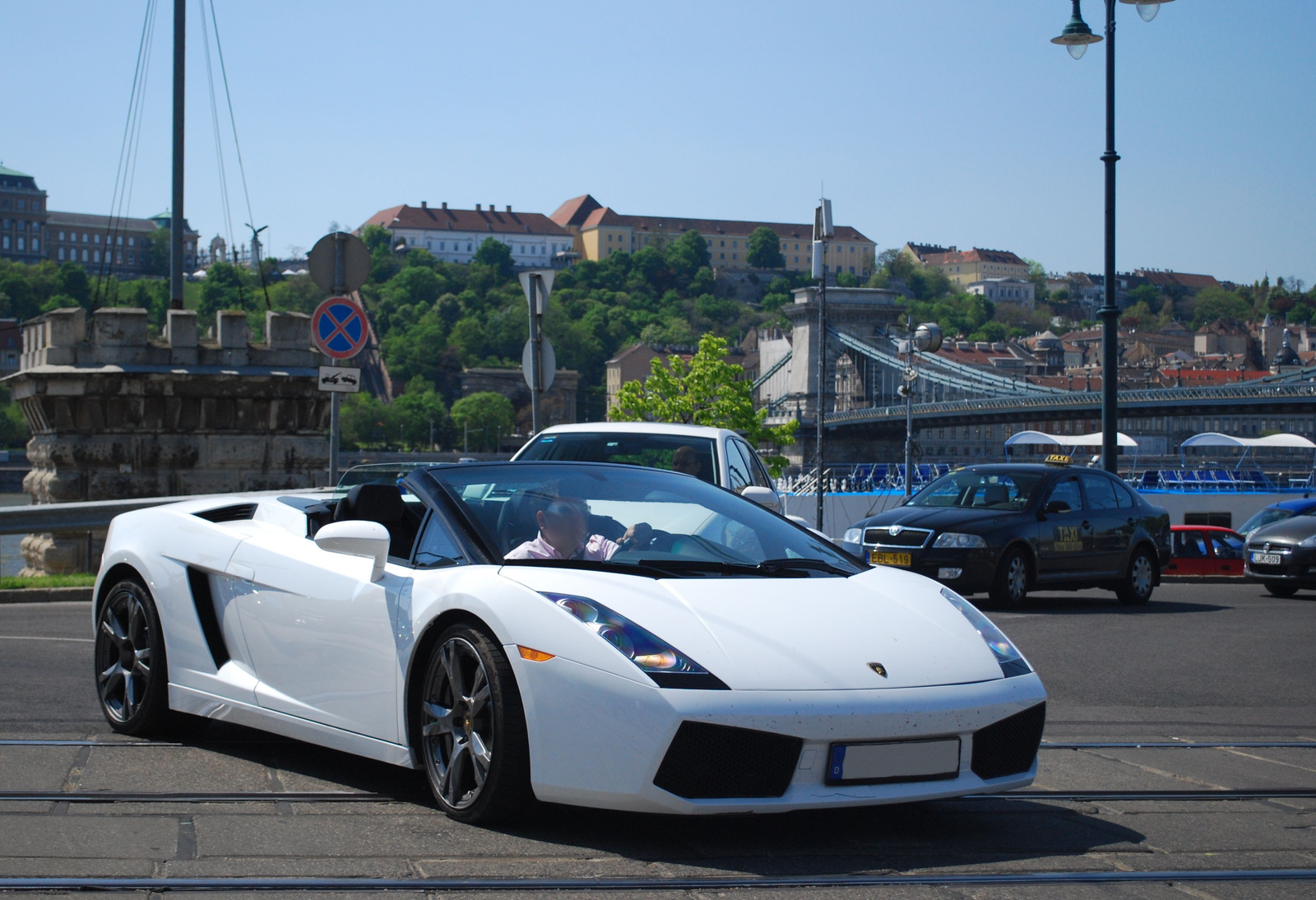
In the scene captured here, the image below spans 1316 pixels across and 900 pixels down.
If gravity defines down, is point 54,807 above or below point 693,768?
below

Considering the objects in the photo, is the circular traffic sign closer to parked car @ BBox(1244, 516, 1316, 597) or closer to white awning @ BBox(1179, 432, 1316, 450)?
parked car @ BBox(1244, 516, 1316, 597)

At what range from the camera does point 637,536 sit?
470 centimetres

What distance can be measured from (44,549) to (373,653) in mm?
14413

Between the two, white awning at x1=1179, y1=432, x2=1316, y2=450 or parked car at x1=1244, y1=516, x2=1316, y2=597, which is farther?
white awning at x1=1179, y1=432, x2=1316, y2=450

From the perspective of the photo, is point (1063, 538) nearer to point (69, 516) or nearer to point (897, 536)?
point (897, 536)

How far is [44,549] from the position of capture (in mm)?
17406

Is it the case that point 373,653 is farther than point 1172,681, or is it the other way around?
point 1172,681

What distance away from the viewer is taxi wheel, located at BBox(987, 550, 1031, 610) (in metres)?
12.7

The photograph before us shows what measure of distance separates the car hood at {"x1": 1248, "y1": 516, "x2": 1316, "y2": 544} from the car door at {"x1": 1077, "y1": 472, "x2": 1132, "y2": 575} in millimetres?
3020

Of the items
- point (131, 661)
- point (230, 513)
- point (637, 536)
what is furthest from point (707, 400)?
point (637, 536)

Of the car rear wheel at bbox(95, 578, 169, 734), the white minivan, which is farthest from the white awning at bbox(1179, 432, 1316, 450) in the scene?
the car rear wheel at bbox(95, 578, 169, 734)

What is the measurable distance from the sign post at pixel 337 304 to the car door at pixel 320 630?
643cm

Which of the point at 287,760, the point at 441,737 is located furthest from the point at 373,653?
the point at 287,760

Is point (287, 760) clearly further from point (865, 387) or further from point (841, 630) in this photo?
point (865, 387)
